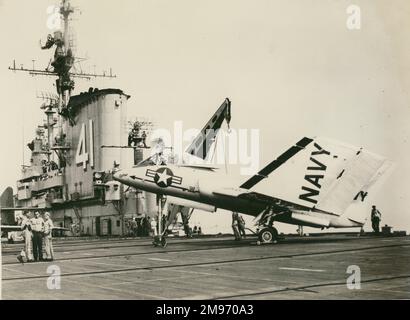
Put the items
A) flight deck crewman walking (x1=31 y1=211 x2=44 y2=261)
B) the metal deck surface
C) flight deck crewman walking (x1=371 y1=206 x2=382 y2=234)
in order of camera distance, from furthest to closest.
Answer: flight deck crewman walking (x1=371 y1=206 x2=382 y2=234), flight deck crewman walking (x1=31 y1=211 x2=44 y2=261), the metal deck surface

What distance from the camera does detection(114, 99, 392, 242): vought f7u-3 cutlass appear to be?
2006 centimetres

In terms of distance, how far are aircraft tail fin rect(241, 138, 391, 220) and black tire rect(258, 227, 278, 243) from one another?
6.52 ft

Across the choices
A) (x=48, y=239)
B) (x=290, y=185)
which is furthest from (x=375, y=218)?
(x=48, y=239)

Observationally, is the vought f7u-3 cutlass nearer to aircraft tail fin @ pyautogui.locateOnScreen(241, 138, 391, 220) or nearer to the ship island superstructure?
aircraft tail fin @ pyautogui.locateOnScreen(241, 138, 391, 220)

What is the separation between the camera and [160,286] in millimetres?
11641

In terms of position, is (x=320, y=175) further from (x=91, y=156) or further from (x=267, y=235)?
(x=91, y=156)

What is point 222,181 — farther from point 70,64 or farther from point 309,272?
point 70,64

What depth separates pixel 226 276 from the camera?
12.9 metres

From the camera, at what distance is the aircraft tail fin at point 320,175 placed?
1983 cm

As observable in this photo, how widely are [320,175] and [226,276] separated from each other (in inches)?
354

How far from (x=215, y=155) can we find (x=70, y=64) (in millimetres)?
28755

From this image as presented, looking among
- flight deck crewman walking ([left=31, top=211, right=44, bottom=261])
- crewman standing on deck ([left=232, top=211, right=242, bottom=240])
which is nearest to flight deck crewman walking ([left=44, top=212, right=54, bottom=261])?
flight deck crewman walking ([left=31, top=211, right=44, bottom=261])

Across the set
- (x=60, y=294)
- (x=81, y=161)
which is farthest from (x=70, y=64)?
(x=60, y=294)
